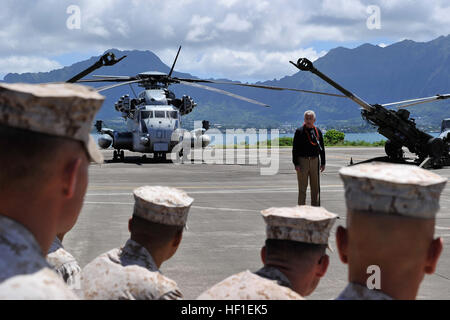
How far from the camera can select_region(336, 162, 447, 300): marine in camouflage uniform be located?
1.75 meters

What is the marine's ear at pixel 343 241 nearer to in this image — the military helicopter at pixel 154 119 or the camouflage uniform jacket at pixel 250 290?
the camouflage uniform jacket at pixel 250 290

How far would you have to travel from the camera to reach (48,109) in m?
1.46

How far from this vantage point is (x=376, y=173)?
181cm

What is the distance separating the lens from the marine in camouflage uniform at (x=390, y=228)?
175 cm

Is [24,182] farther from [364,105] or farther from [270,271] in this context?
[364,105]

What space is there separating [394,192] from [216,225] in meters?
8.05

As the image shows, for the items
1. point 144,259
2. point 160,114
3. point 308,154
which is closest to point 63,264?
point 144,259

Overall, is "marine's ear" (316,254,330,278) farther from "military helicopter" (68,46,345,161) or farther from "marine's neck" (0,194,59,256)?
"military helicopter" (68,46,345,161)

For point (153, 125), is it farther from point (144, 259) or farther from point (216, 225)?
point (144, 259)

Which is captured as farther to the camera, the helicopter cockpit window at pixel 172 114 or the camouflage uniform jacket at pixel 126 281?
the helicopter cockpit window at pixel 172 114

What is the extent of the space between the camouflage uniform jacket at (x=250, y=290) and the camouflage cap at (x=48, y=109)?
3.24 ft

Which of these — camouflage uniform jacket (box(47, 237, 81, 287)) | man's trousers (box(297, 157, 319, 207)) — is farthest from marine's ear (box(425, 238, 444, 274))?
man's trousers (box(297, 157, 319, 207))

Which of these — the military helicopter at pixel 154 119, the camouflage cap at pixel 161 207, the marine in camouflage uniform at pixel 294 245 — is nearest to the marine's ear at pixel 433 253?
the marine in camouflage uniform at pixel 294 245

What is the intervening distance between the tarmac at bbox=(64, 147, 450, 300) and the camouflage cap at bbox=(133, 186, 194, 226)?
8.43ft
